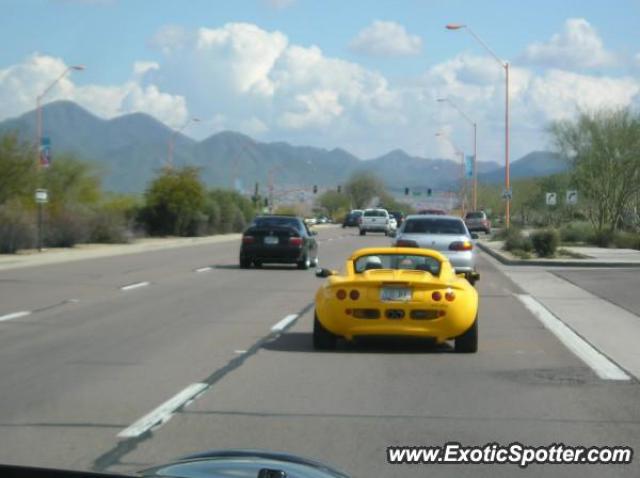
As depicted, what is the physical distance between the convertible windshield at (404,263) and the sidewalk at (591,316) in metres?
2.41

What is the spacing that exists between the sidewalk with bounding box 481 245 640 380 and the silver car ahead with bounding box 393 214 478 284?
1617 millimetres

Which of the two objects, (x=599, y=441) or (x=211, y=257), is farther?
(x=211, y=257)

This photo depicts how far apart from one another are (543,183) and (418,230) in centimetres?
6783

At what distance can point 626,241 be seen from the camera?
170ft

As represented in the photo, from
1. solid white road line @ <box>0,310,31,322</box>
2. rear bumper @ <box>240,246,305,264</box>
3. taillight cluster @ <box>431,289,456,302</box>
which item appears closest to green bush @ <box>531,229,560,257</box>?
rear bumper @ <box>240,246,305,264</box>

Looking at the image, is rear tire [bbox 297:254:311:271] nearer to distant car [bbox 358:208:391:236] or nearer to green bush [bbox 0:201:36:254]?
green bush [bbox 0:201:36:254]

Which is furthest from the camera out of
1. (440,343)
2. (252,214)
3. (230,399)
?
(252,214)

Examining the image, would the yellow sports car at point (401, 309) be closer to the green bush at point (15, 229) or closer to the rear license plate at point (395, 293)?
the rear license plate at point (395, 293)

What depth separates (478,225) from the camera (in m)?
76.2

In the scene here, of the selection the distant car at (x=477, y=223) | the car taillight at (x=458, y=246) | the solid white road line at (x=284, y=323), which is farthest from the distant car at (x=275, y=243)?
the distant car at (x=477, y=223)

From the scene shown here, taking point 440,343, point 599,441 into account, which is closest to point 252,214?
point 440,343

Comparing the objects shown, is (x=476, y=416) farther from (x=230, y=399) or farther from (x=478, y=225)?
A: (x=478, y=225)

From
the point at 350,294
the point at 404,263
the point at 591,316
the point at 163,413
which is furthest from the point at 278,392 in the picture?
the point at 591,316

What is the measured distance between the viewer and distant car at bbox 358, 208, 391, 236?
2890 inches
